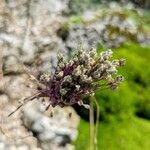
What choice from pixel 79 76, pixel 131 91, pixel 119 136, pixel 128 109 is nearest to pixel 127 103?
pixel 128 109

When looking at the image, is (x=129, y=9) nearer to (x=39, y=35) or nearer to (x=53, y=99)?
(x=39, y=35)

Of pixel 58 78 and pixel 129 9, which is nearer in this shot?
pixel 58 78

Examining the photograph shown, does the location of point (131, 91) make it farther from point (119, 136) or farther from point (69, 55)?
point (69, 55)

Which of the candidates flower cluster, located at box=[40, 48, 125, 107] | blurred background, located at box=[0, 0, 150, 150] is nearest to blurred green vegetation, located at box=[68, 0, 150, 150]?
blurred background, located at box=[0, 0, 150, 150]

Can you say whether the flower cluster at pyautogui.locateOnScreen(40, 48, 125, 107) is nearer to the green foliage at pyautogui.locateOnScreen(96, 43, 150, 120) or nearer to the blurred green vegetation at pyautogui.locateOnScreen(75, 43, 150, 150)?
the blurred green vegetation at pyautogui.locateOnScreen(75, 43, 150, 150)

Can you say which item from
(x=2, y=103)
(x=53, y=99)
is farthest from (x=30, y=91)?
(x=53, y=99)

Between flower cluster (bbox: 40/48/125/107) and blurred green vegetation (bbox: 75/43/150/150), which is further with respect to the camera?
blurred green vegetation (bbox: 75/43/150/150)

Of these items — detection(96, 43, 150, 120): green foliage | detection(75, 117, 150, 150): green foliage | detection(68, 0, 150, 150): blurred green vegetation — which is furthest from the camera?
detection(96, 43, 150, 120): green foliage

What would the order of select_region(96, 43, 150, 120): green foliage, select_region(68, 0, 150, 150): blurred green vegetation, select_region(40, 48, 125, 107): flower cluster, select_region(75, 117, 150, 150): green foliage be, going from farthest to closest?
1. select_region(96, 43, 150, 120): green foliage
2. select_region(68, 0, 150, 150): blurred green vegetation
3. select_region(75, 117, 150, 150): green foliage
4. select_region(40, 48, 125, 107): flower cluster

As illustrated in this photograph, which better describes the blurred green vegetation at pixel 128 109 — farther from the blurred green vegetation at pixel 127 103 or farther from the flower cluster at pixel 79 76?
the flower cluster at pixel 79 76
